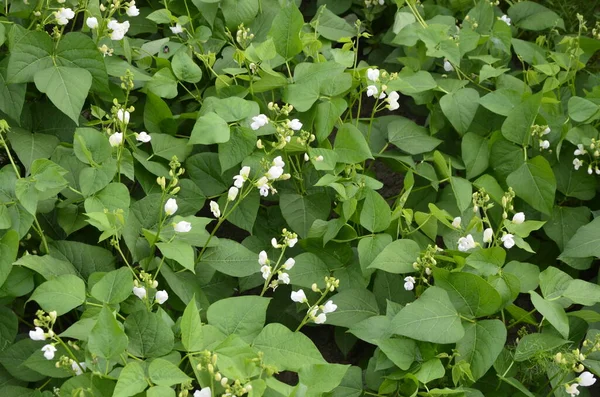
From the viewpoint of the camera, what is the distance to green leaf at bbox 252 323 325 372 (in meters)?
1.89

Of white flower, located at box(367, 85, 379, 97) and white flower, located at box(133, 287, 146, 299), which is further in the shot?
white flower, located at box(367, 85, 379, 97)

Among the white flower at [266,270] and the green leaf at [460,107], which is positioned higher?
the green leaf at [460,107]

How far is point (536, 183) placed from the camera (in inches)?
98.5

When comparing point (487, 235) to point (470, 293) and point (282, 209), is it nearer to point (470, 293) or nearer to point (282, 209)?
point (470, 293)

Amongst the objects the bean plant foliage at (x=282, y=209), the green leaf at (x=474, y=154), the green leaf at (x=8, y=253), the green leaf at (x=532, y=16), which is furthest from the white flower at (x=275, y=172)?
the green leaf at (x=532, y=16)

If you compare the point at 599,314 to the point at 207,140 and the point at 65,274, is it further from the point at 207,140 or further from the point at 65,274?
the point at 65,274

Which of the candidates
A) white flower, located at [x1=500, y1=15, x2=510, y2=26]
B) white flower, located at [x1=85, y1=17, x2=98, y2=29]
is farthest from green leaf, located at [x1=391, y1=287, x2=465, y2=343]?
white flower, located at [x1=500, y1=15, x2=510, y2=26]

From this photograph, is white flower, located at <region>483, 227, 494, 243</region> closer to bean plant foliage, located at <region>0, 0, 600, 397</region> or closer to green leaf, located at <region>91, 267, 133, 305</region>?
bean plant foliage, located at <region>0, 0, 600, 397</region>

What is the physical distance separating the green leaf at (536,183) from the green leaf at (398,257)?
504 mm

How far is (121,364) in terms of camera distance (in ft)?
6.22

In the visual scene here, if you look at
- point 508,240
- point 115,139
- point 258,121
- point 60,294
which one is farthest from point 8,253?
point 508,240

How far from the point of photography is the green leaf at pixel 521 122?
2521 mm

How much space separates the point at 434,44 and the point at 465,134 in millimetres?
378

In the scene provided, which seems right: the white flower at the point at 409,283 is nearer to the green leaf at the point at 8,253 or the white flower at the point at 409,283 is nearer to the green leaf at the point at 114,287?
the green leaf at the point at 114,287
